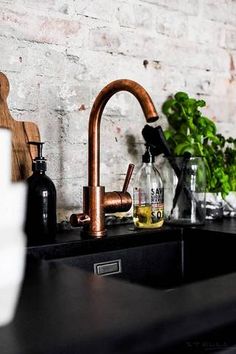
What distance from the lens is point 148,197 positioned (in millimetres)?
1503

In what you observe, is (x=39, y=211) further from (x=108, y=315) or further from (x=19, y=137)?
(x=108, y=315)

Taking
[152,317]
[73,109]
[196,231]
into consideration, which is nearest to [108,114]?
[73,109]

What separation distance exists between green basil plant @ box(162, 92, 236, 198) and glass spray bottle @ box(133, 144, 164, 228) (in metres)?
0.19

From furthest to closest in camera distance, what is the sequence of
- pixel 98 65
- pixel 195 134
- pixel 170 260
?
pixel 195 134 → pixel 98 65 → pixel 170 260

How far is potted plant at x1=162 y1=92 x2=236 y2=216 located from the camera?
174 centimetres

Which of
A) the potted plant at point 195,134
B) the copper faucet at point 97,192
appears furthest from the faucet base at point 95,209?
the potted plant at point 195,134

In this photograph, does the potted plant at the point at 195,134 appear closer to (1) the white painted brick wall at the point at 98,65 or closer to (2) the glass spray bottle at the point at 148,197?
(1) the white painted brick wall at the point at 98,65

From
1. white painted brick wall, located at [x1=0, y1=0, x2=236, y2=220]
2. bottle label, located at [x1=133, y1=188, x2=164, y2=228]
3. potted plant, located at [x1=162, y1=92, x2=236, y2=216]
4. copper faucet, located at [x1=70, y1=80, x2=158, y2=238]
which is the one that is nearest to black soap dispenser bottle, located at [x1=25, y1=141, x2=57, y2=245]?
copper faucet, located at [x1=70, y1=80, x2=158, y2=238]

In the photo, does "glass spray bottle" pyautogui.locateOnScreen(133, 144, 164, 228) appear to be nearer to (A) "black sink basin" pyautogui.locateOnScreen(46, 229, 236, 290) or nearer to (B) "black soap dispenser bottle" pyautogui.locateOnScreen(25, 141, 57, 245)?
(A) "black sink basin" pyautogui.locateOnScreen(46, 229, 236, 290)

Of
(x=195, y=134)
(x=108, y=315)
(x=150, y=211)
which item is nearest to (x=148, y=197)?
(x=150, y=211)

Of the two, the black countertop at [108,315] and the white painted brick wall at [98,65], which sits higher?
the white painted brick wall at [98,65]

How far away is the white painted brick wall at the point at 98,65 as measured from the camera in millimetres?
1425

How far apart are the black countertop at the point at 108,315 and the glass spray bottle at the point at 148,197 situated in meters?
0.63

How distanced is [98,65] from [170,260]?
2.09 feet
